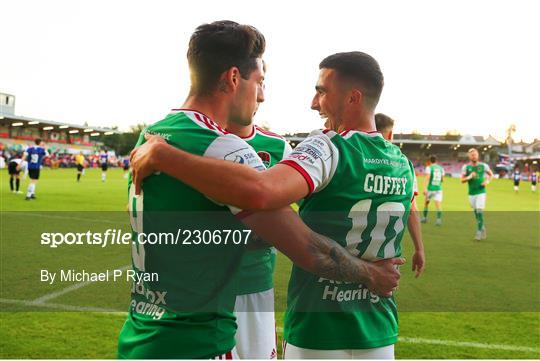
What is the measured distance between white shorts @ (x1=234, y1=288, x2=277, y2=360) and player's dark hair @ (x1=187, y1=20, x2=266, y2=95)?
1295mm

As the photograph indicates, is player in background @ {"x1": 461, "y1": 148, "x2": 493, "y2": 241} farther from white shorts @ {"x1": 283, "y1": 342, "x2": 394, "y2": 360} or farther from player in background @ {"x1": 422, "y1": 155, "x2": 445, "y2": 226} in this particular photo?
white shorts @ {"x1": 283, "y1": 342, "x2": 394, "y2": 360}

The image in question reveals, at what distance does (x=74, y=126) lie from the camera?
79312 mm

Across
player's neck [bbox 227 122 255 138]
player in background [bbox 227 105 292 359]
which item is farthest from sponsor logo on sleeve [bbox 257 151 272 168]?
player in background [bbox 227 105 292 359]

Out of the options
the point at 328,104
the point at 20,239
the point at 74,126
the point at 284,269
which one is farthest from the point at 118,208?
the point at 74,126

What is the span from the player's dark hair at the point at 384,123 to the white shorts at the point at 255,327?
2915mm

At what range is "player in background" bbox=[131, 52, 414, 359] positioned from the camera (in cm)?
210

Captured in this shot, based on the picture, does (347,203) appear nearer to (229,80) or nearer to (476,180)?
(229,80)

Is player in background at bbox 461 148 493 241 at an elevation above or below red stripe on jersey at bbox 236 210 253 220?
below

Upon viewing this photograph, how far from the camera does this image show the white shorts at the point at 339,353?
7.22ft

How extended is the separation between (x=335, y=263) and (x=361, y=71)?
915 mm

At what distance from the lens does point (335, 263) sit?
200 cm

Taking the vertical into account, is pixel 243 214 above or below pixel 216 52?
below

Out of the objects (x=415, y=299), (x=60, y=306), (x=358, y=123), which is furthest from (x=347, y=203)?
(x=415, y=299)

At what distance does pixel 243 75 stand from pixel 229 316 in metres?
0.91
